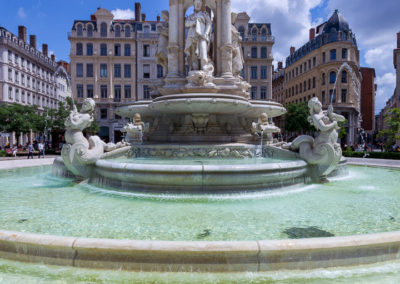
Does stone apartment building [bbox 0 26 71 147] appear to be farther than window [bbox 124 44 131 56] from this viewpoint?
No

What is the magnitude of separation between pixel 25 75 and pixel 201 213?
59.7 metres

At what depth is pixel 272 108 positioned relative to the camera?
11.0m

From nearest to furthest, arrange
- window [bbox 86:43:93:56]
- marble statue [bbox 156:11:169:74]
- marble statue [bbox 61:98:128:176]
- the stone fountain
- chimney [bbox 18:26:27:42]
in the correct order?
the stone fountain
marble statue [bbox 61:98:128:176]
marble statue [bbox 156:11:169:74]
window [bbox 86:43:93:56]
chimney [bbox 18:26:27:42]

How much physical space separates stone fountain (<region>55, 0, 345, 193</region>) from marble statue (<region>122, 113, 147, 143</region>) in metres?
0.04

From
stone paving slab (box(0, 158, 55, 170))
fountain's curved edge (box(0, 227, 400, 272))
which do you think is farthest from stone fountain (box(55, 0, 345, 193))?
stone paving slab (box(0, 158, 55, 170))

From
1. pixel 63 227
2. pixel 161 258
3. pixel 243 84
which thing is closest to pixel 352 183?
pixel 243 84

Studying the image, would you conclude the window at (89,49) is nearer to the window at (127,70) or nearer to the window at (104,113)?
the window at (127,70)

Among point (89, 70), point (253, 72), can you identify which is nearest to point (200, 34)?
point (253, 72)

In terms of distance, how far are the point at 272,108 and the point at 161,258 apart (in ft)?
29.5

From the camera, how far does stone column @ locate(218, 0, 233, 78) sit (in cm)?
1144

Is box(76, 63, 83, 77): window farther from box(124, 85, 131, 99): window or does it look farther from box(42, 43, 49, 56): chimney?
box(42, 43, 49, 56): chimney

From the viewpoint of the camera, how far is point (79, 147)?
24.1 ft

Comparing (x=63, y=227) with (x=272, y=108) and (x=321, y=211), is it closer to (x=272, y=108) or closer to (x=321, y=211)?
(x=321, y=211)

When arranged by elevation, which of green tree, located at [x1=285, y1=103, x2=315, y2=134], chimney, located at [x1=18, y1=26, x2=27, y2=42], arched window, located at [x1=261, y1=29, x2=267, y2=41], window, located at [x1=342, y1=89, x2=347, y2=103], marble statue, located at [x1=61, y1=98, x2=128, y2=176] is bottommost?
marble statue, located at [x1=61, y1=98, x2=128, y2=176]
